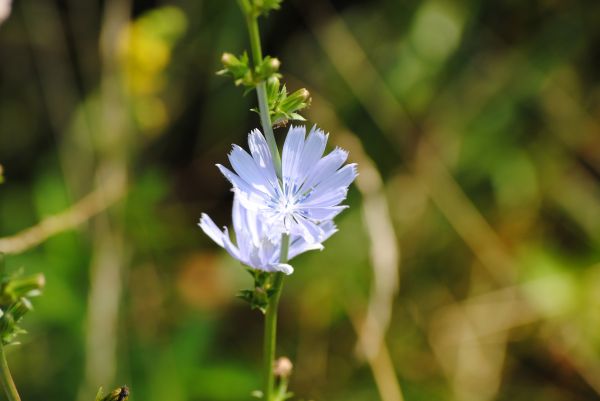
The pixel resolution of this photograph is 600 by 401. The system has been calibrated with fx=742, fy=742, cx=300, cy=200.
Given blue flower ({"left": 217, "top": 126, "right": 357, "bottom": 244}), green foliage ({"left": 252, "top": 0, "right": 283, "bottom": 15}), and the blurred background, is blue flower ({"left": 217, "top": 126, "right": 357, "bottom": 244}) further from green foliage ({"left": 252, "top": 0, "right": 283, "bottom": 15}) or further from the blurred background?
the blurred background

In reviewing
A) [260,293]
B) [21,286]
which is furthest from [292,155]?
[21,286]

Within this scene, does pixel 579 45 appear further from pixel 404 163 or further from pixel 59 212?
pixel 59 212

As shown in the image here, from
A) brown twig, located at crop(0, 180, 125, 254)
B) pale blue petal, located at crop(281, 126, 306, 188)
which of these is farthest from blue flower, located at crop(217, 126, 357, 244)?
brown twig, located at crop(0, 180, 125, 254)

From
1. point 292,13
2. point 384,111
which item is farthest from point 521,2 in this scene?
point 292,13

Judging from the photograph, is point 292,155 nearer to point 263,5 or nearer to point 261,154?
point 261,154

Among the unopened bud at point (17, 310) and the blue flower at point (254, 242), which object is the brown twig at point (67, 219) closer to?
the unopened bud at point (17, 310)
